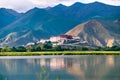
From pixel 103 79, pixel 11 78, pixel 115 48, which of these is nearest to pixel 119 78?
pixel 103 79

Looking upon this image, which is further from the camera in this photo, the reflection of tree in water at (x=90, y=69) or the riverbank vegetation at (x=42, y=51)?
the riverbank vegetation at (x=42, y=51)

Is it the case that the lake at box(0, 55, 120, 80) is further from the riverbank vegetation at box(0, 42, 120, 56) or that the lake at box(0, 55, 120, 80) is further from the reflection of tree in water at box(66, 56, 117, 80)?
the riverbank vegetation at box(0, 42, 120, 56)

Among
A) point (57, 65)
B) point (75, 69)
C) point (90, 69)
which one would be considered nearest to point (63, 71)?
point (75, 69)

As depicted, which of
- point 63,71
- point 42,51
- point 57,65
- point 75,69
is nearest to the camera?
point 63,71

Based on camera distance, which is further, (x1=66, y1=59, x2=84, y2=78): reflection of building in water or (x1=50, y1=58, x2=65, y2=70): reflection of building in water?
(x1=50, y1=58, x2=65, y2=70): reflection of building in water

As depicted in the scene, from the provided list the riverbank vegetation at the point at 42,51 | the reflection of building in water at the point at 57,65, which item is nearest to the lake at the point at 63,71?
the reflection of building in water at the point at 57,65

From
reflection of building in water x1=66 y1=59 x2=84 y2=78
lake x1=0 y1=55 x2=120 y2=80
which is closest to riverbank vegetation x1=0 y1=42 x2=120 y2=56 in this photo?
lake x1=0 y1=55 x2=120 y2=80

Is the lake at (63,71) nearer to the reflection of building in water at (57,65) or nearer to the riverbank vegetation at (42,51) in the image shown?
the reflection of building in water at (57,65)

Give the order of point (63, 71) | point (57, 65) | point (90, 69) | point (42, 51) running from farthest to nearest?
point (42, 51) → point (57, 65) → point (90, 69) → point (63, 71)

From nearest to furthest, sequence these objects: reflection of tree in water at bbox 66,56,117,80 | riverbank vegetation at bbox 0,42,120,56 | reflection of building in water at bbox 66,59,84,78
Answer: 1. reflection of tree in water at bbox 66,56,117,80
2. reflection of building in water at bbox 66,59,84,78
3. riverbank vegetation at bbox 0,42,120,56

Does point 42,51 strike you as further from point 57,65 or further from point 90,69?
point 90,69

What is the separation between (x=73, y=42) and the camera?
197250 millimetres

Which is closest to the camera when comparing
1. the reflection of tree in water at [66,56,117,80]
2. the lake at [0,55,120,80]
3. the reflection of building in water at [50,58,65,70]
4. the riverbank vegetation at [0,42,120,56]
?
the lake at [0,55,120,80]

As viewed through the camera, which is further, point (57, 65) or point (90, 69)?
point (57, 65)
